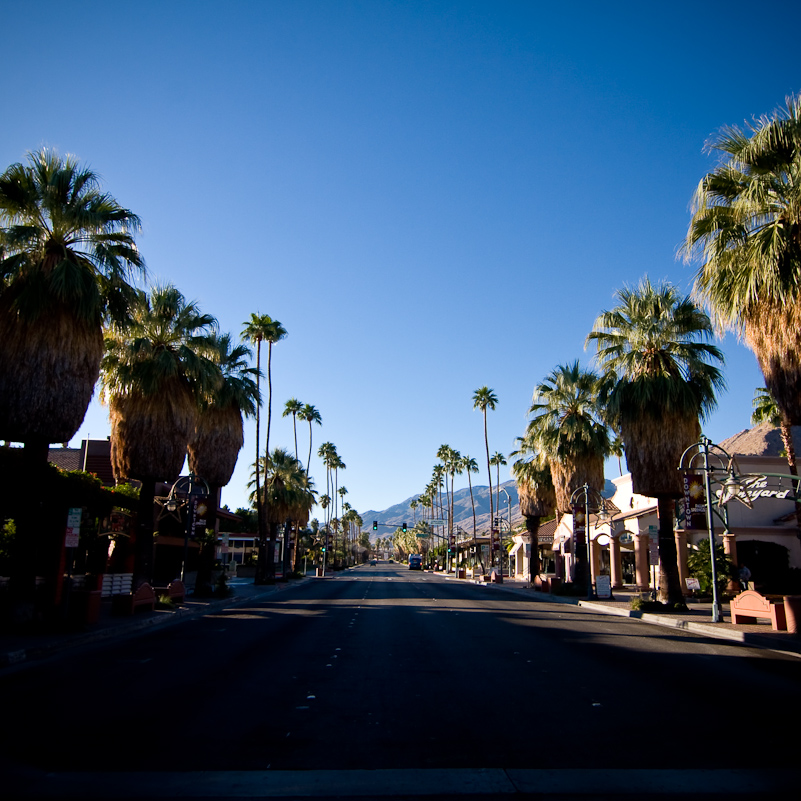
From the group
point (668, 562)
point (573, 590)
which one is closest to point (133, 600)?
point (668, 562)

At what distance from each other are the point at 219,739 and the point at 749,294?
1381 cm

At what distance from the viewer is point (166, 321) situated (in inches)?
944

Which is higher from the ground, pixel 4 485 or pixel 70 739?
pixel 4 485

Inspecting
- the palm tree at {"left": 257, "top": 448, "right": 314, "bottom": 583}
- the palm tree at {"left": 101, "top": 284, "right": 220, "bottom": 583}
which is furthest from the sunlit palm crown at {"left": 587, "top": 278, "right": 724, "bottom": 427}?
the palm tree at {"left": 257, "top": 448, "right": 314, "bottom": 583}

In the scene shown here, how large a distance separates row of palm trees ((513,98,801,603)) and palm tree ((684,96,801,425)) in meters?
0.03

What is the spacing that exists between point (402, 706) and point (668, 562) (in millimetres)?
18817

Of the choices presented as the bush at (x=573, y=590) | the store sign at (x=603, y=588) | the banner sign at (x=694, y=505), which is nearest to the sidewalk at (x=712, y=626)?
the store sign at (x=603, y=588)

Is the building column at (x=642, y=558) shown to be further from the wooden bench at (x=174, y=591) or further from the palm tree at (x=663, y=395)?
the wooden bench at (x=174, y=591)

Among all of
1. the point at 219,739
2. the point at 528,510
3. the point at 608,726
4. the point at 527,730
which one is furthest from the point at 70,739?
the point at 528,510

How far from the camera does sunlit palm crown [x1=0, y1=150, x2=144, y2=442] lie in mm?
15898

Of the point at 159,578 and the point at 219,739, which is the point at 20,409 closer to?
the point at 219,739

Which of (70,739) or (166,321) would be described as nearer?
(70,739)

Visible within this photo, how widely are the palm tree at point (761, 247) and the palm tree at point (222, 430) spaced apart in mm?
20515

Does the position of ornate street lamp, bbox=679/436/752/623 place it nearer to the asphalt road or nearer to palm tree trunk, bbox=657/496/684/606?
palm tree trunk, bbox=657/496/684/606
